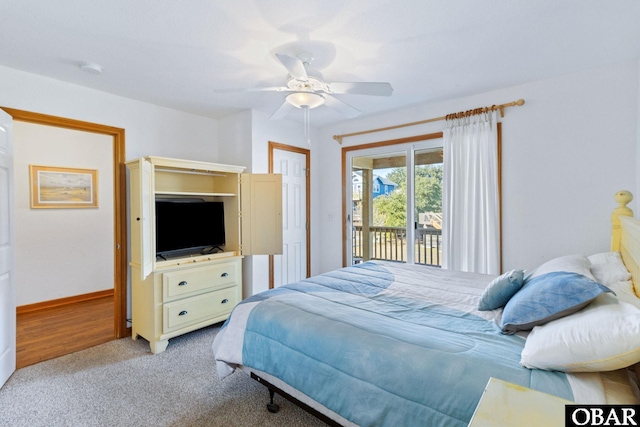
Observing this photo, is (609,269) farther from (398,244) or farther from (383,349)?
(398,244)

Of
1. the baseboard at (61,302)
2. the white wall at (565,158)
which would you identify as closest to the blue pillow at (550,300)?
the white wall at (565,158)

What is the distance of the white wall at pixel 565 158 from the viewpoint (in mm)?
2600

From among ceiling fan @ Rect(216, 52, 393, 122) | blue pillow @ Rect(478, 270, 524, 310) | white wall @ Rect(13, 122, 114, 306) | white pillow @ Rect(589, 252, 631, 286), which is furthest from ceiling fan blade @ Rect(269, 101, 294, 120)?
white wall @ Rect(13, 122, 114, 306)

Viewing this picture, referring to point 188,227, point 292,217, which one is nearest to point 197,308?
point 188,227

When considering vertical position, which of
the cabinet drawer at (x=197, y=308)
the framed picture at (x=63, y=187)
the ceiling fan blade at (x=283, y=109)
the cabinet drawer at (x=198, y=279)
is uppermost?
the ceiling fan blade at (x=283, y=109)

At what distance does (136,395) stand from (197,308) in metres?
1.02

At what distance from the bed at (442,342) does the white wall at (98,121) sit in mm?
2477

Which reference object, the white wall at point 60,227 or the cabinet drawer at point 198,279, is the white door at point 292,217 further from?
the white wall at point 60,227

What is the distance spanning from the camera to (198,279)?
3.15 meters

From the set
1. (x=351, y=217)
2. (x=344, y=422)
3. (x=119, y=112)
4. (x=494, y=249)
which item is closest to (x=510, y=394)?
(x=344, y=422)

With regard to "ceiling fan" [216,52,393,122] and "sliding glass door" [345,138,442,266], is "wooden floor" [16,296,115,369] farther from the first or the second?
"sliding glass door" [345,138,442,266]

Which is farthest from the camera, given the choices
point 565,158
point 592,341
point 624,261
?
point 565,158

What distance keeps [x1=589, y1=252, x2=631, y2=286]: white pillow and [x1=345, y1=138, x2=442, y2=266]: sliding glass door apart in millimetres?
1765

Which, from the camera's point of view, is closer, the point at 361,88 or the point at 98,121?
the point at 361,88
